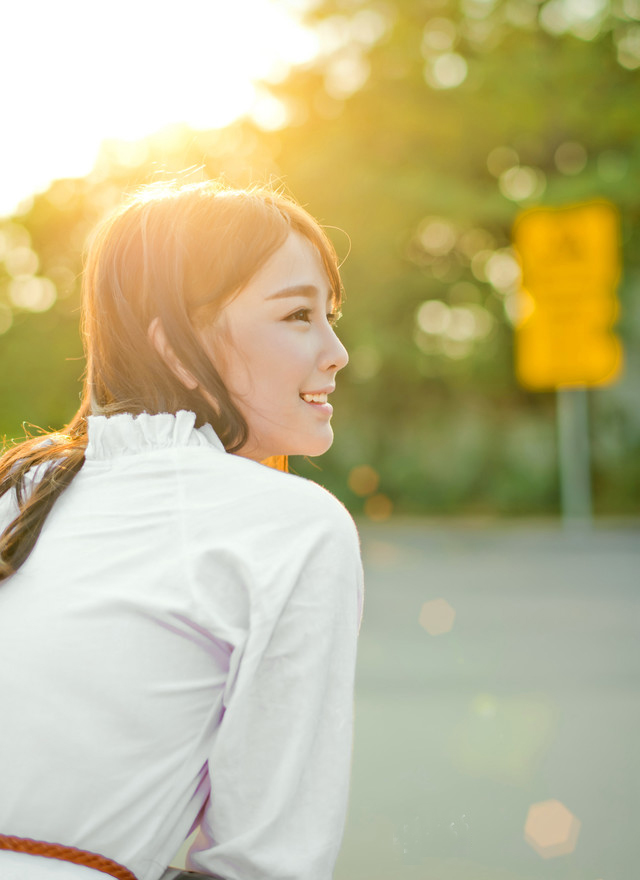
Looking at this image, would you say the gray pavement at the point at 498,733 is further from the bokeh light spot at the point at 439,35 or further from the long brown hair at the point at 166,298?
the bokeh light spot at the point at 439,35

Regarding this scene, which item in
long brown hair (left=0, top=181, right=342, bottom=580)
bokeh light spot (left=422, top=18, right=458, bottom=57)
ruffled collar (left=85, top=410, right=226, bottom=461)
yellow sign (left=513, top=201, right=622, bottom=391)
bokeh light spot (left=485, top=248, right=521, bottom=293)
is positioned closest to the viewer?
ruffled collar (left=85, top=410, right=226, bottom=461)

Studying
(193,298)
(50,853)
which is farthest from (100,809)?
(193,298)

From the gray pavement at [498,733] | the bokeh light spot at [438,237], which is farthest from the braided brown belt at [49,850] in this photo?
the bokeh light spot at [438,237]

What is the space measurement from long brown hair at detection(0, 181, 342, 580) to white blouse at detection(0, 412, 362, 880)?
23 centimetres

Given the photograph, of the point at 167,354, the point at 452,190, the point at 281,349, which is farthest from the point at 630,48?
the point at 167,354

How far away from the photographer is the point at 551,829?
9.48 ft

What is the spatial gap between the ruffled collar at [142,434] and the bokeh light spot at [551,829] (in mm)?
2098

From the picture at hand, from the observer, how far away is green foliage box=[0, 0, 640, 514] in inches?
571

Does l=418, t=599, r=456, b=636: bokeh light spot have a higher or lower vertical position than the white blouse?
lower

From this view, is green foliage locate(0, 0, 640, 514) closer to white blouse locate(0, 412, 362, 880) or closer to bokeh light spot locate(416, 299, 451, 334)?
bokeh light spot locate(416, 299, 451, 334)

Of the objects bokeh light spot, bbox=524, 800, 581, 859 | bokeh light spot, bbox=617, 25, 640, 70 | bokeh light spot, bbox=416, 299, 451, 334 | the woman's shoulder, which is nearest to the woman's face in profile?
the woman's shoulder

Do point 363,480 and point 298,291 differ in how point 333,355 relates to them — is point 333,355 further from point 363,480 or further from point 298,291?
point 363,480

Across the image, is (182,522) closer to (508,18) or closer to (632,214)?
(632,214)

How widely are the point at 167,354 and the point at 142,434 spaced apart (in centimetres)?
16
